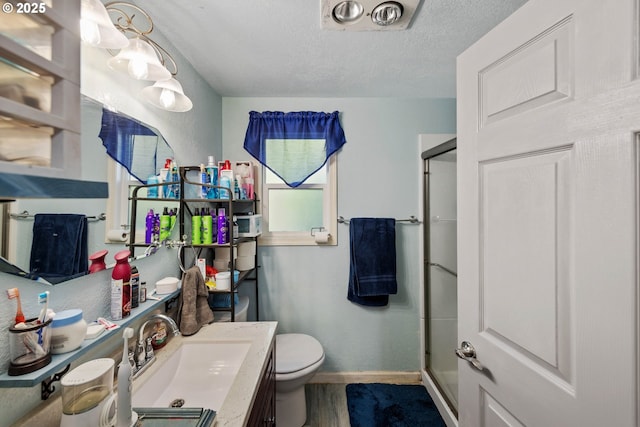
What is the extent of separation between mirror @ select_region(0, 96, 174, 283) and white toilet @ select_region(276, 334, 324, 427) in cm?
110

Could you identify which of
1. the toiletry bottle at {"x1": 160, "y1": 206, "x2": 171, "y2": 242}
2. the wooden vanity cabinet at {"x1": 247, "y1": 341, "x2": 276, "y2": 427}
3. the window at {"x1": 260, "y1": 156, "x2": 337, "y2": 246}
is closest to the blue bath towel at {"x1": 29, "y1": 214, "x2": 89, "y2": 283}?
the toiletry bottle at {"x1": 160, "y1": 206, "x2": 171, "y2": 242}

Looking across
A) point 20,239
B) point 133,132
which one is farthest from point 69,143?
point 133,132

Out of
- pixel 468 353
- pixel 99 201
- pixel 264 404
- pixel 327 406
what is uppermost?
pixel 99 201

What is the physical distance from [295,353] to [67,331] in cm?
122

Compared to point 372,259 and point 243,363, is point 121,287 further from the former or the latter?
point 372,259

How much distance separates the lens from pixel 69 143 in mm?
445

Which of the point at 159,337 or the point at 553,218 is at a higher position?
the point at 553,218

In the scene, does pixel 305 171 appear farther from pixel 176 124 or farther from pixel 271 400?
pixel 271 400

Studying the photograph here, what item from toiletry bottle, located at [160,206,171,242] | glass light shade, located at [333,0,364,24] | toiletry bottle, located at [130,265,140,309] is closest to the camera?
toiletry bottle, located at [130,265,140,309]

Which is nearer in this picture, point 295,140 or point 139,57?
point 139,57

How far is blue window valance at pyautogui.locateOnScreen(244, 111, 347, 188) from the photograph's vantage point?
1.96m

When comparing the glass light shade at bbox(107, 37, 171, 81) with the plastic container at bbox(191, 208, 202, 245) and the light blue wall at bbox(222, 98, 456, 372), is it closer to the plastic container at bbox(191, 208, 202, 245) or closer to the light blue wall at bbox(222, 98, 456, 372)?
the plastic container at bbox(191, 208, 202, 245)

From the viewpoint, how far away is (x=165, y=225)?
1226 mm

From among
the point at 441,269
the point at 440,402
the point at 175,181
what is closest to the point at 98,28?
the point at 175,181
